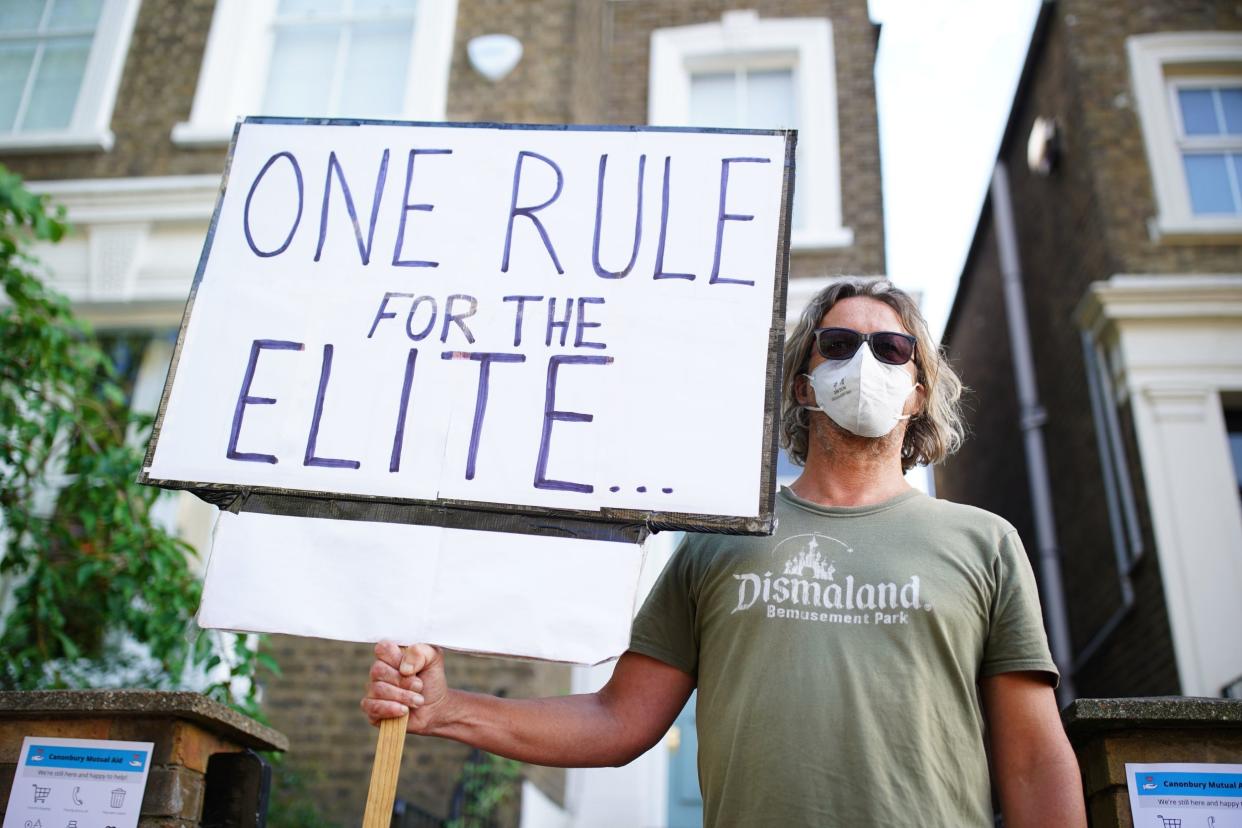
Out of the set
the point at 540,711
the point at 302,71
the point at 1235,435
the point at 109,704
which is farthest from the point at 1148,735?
→ the point at 302,71

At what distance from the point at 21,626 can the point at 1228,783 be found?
471 cm

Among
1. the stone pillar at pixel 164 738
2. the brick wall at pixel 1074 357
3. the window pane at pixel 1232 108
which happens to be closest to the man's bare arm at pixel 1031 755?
the stone pillar at pixel 164 738

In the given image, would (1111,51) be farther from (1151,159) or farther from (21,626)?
(21,626)

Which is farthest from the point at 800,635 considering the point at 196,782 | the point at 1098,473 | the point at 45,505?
the point at 1098,473

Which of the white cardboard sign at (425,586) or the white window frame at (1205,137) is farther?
the white window frame at (1205,137)

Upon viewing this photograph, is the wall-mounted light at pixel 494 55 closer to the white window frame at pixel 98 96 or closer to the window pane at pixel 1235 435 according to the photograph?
A: the white window frame at pixel 98 96

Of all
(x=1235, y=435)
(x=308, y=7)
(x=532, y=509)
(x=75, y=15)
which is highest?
(x=308, y=7)

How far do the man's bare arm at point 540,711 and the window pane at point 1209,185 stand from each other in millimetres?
7708

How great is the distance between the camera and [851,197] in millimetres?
8102

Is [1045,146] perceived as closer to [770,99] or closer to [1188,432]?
[770,99]

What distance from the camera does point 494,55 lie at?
25.2 ft

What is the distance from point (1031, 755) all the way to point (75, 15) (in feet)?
30.7

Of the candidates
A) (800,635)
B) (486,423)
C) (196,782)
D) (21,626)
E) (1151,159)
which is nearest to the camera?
(800,635)

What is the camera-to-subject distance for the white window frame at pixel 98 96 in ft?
25.9
